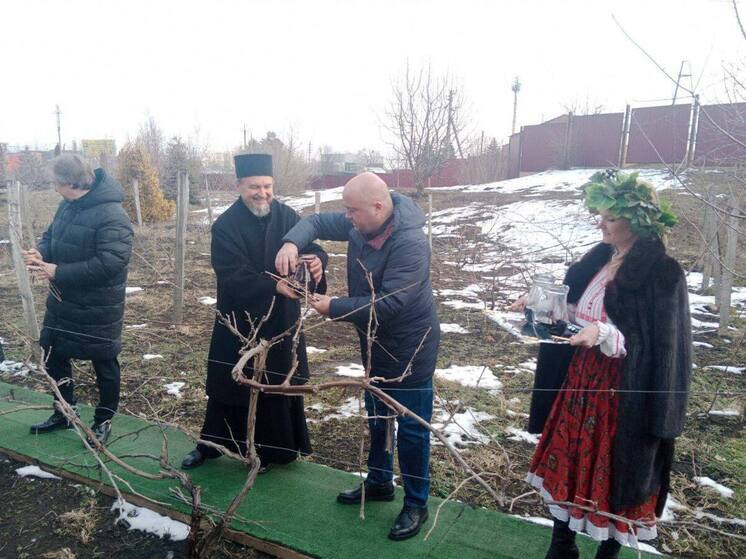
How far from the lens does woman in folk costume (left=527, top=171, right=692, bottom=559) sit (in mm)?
1872

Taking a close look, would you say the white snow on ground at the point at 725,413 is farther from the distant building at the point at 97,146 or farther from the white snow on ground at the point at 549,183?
the distant building at the point at 97,146

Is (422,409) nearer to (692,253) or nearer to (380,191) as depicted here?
(380,191)

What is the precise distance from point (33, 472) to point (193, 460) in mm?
1016

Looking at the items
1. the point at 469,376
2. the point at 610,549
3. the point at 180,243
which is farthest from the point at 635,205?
the point at 180,243

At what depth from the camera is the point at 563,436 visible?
2.13 meters

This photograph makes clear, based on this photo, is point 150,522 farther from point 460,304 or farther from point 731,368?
point 460,304

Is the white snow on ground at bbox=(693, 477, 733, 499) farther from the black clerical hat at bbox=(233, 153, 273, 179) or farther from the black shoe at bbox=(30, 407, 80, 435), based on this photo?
the black shoe at bbox=(30, 407, 80, 435)

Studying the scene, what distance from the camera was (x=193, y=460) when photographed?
3154 millimetres

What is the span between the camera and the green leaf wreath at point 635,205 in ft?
6.18

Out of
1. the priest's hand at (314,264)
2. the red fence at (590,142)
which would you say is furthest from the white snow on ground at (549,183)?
the priest's hand at (314,264)

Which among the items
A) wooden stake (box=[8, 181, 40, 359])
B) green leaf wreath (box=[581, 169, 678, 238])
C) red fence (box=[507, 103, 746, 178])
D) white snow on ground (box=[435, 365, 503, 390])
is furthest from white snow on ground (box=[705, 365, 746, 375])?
red fence (box=[507, 103, 746, 178])

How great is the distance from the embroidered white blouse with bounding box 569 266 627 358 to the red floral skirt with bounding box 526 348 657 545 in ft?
0.40

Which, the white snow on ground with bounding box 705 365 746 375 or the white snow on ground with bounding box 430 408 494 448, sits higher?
the white snow on ground with bounding box 705 365 746 375

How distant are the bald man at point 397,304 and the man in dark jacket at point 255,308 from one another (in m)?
0.29
